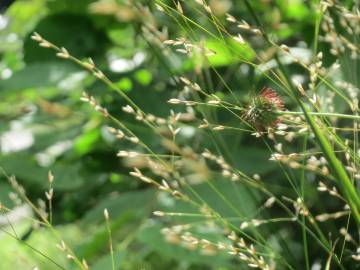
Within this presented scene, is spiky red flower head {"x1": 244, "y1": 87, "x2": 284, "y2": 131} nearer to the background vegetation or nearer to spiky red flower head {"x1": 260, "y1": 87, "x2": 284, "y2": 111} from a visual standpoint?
spiky red flower head {"x1": 260, "y1": 87, "x2": 284, "y2": 111}

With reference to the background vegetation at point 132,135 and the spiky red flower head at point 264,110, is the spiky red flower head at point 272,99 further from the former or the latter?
the background vegetation at point 132,135

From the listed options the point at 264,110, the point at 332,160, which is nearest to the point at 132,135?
the point at 264,110

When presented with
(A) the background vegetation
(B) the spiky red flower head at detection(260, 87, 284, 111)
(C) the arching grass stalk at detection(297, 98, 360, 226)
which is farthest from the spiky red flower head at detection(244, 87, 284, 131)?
(A) the background vegetation

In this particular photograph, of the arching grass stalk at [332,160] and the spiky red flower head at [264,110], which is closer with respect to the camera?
the arching grass stalk at [332,160]

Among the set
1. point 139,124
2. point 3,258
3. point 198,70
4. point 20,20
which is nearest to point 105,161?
point 139,124

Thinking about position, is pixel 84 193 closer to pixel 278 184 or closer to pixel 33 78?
pixel 33 78

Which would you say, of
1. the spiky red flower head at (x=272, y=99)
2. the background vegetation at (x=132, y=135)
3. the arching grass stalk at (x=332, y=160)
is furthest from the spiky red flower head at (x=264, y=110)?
the background vegetation at (x=132, y=135)

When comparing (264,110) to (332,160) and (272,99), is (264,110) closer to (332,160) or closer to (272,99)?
(272,99)

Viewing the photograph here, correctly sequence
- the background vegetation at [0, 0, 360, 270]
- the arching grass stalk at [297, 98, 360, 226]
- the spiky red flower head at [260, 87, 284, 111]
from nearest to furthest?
the arching grass stalk at [297, 98, 360, 226] < the spiky red flower head at [260, 87, 284, 111] < the background vegetation at [0, 0, 360, 270]
